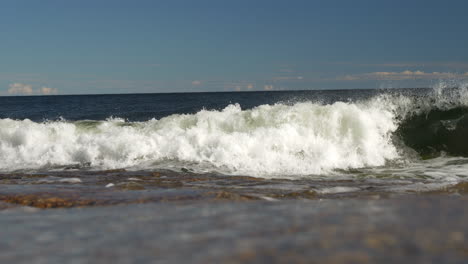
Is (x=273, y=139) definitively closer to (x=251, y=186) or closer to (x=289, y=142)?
(x=289, y=142)

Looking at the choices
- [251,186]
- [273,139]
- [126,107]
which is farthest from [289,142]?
[126,107]

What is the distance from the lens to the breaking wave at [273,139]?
1028cm

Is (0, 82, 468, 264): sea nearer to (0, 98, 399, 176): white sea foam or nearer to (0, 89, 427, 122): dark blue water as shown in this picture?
(0, 98, 399, 176): white sea foam

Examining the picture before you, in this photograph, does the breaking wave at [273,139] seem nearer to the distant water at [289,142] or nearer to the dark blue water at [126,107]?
the distant water at [289,142]

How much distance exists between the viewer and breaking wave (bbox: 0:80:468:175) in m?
10.3

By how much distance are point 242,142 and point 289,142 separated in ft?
→ 4.08

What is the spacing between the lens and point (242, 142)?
1076 centimetres

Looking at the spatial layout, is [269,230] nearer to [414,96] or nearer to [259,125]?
[259,125]

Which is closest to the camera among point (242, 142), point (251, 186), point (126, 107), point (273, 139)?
point (251, 186)

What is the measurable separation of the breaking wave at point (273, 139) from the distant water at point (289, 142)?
25 millimetres

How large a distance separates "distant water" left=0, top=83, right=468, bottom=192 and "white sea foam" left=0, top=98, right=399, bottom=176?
0.03 m

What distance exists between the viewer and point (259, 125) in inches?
497

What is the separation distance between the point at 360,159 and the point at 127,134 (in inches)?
239

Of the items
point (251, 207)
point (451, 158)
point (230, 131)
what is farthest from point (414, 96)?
point (251, 207)
